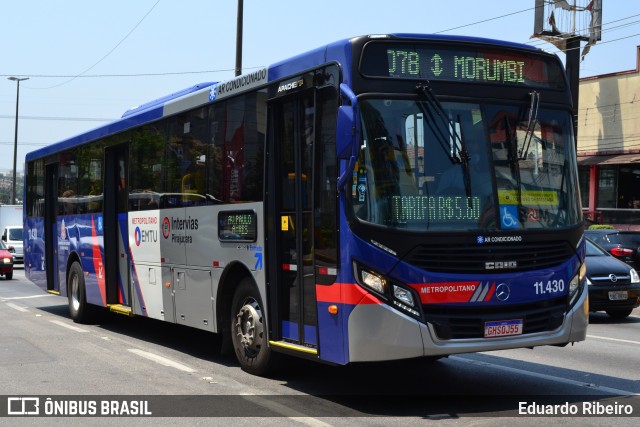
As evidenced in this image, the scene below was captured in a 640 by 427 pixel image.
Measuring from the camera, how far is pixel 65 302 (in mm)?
20797

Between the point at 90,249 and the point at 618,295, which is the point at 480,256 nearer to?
the point at 90,249

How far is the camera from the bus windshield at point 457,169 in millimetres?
7746

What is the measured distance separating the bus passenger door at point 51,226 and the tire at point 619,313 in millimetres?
10618

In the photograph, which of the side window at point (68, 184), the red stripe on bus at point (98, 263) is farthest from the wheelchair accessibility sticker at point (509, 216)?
the side window at point (68, 184)

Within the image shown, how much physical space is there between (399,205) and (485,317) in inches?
49.0

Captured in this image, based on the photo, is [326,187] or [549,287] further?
[549,287]

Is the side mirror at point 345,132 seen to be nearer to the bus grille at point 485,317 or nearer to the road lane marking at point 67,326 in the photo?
the bus grille at point 485,317

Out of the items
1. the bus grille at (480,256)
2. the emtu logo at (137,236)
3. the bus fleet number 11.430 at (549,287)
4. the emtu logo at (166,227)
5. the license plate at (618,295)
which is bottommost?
the license plate at (618,295)

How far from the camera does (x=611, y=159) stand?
38.1 m

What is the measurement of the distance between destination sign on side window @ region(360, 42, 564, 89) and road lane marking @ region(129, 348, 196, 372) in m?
4.33

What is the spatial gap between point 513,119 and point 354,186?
1.73m

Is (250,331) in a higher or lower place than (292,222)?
lower

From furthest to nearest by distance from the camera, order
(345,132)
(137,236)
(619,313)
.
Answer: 1. (619,313)
2. (137,236)
3. (345,132)

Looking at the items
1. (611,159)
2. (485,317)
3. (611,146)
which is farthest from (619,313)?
(611,146)
